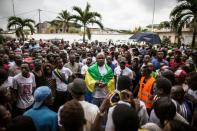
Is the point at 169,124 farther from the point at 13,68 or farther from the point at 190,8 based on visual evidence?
the point at 190,8

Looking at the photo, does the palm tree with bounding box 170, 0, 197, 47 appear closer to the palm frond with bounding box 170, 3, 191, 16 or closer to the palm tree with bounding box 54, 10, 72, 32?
the palm frond with bounding box 170, 3, 191, 16

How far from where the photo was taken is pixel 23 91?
5.83 metres

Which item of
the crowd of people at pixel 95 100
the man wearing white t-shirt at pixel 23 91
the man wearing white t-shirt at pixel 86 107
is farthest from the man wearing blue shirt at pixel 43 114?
the man wearing white t-shirt at pixel 23 91

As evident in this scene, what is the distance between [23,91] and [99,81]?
1.93 m

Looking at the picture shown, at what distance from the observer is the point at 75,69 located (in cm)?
850

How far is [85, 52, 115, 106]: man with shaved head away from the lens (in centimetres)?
673

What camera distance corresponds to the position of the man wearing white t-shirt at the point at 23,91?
18.9 feet

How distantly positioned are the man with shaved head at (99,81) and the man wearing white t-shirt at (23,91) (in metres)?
1.60

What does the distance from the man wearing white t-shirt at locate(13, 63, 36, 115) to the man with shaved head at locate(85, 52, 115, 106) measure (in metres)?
1.60

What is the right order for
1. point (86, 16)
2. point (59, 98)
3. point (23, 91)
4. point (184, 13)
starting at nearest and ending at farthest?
1. point (23, 91)
2. point (59, 98)
3. point (184, 13)
4. point (86, 16)

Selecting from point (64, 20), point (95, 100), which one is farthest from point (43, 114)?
point (64, 20)

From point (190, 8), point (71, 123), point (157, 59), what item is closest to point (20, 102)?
point (71, 123)

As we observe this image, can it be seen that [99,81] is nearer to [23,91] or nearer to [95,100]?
[95,100]

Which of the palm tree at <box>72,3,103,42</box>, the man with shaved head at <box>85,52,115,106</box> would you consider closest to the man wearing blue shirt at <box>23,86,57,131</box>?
the man with shaved head at <box>85,52,115,106</box>
